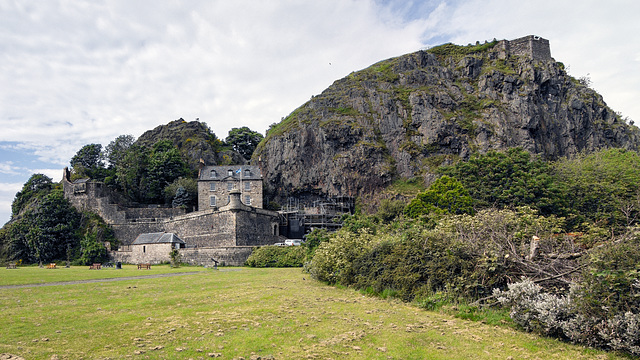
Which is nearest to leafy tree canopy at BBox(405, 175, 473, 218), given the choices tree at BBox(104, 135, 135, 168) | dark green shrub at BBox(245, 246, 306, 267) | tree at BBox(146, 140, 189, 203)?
dark green shrub at BBox(245, 246, 306, 267)

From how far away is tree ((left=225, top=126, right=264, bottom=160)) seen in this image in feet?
294

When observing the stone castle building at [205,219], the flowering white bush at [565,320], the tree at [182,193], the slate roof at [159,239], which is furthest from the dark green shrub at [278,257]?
the flowering white bush at [565,320]

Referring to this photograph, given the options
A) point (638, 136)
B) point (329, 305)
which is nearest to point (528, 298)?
point (329, 305)

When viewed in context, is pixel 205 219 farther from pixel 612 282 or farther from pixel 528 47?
pixel 528 47

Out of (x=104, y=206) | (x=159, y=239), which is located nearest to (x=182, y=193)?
(x=104, y=206)

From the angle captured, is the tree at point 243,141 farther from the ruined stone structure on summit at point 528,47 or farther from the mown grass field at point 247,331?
the mown grass field at point 247,331

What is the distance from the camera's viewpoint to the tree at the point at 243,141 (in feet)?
294

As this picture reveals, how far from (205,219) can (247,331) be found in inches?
1426

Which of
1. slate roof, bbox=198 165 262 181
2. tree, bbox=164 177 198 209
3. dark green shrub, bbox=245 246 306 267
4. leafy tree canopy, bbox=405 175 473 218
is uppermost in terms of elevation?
slate roof, bbox=198 165 262 181

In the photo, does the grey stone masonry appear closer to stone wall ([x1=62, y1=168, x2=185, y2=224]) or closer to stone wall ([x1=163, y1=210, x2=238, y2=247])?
stone wall ([x1=62, y1=168, x2=185, y2=224])

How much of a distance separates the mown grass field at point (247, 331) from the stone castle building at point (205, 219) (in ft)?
81.7

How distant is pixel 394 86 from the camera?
72.8 metres

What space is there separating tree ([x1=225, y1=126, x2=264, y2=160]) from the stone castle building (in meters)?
31.6

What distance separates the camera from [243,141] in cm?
9012
